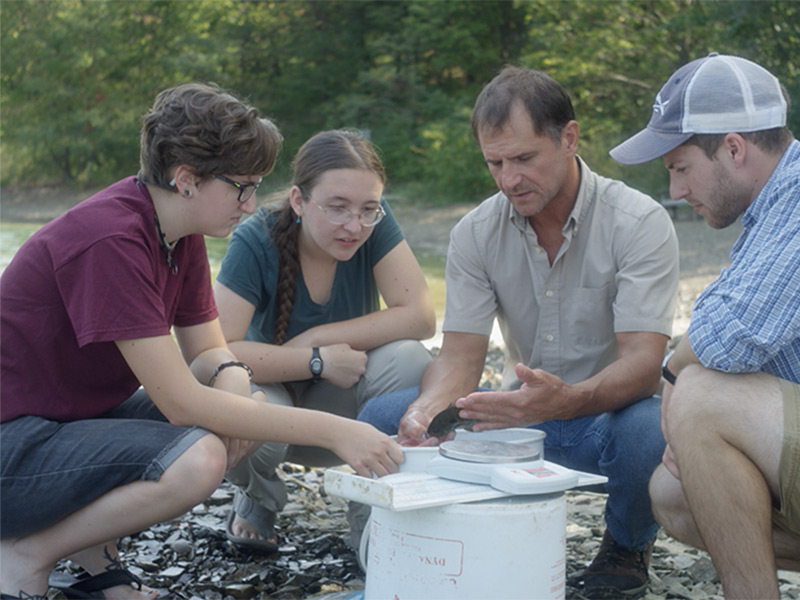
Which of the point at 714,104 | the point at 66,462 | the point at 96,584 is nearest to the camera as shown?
the point at 714,104

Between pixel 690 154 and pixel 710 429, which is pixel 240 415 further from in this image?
pixel 690 154

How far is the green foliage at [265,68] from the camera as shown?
1284 inches

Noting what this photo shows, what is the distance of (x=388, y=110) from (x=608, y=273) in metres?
30.7

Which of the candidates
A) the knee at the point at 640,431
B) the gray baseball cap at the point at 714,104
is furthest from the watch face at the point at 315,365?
the gray baseball cap at the point at 714,104

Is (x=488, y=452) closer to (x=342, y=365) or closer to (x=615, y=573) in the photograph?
(x=615, y=573)

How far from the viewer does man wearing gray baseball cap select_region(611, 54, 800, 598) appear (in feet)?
7.22

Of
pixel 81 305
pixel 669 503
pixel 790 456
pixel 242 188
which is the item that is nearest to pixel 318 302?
pixel 242 188

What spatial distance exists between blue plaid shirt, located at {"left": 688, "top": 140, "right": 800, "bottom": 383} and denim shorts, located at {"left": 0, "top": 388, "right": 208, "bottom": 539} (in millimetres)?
1468

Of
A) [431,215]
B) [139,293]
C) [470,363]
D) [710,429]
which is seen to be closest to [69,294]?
[139,293]

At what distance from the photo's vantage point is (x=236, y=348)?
351cm

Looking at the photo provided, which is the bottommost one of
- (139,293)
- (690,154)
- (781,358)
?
(781,358)

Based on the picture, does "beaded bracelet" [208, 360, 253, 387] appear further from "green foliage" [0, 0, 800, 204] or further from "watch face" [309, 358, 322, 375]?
"green foliage" [0, 0, 800, 204]

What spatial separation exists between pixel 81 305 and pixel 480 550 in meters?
1.30

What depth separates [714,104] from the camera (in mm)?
2500
